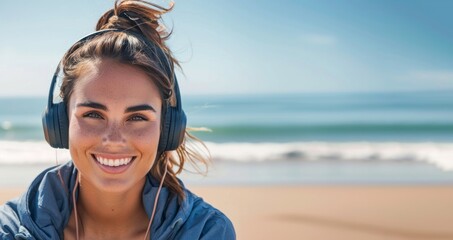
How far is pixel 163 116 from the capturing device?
2.52m

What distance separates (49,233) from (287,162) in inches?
265

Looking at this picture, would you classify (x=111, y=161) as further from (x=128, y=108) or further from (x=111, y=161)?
(x=128, y=108)

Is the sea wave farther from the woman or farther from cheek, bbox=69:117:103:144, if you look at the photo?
cheek, bbox=69:117:103:144

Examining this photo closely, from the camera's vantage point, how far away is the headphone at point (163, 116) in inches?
95.5

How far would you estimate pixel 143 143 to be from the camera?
2406mm

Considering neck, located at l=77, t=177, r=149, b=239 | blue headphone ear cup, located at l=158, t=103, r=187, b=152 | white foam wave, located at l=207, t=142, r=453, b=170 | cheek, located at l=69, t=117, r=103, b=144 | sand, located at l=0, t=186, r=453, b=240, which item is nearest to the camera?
cheek, located at l=69, t=117, r=103, b=144

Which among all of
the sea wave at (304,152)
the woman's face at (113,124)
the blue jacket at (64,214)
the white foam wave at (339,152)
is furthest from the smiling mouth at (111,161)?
the white foam wave at (339,152)

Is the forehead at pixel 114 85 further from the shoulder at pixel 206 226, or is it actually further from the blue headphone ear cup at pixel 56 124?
the shoulder at pixel 206 226

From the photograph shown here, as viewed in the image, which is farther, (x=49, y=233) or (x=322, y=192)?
(x=322, y=192)

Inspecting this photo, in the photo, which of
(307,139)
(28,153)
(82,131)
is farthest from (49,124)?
(307,139)

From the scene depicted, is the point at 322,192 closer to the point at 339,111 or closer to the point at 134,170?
the point at 134,170

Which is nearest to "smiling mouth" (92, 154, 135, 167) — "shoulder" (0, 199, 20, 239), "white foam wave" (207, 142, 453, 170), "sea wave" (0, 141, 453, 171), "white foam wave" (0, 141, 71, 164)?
"shoulder" (0, 199, 20, 239)

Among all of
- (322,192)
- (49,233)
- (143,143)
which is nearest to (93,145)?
(143,143)

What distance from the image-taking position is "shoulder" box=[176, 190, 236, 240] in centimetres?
249
